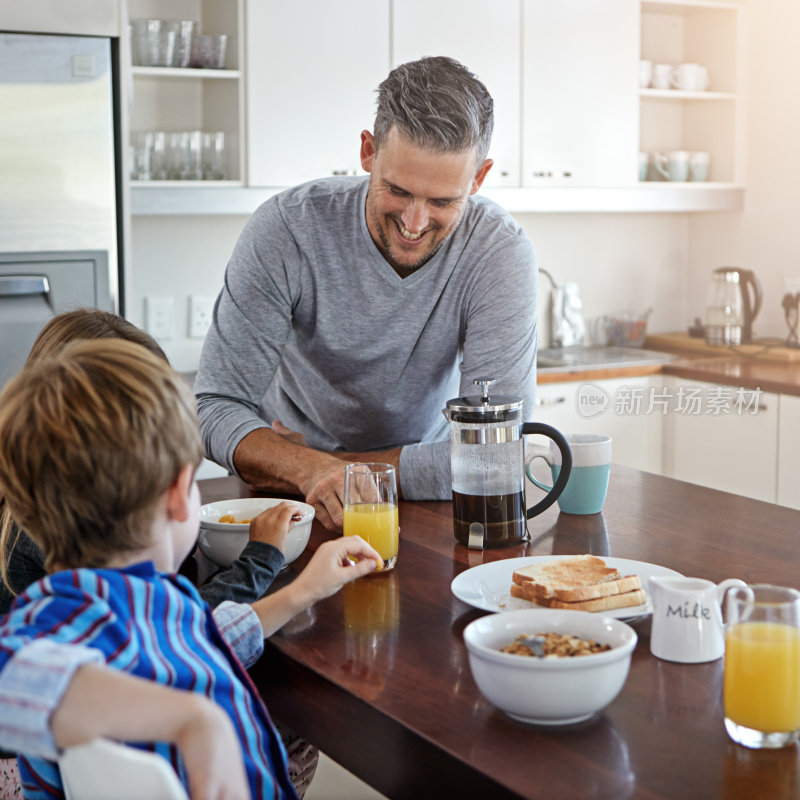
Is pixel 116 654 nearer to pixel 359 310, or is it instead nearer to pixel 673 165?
pixel 359 310

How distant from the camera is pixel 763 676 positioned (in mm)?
921

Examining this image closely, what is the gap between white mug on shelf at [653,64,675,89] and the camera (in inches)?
161

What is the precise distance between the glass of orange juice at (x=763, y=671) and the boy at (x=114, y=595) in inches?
16.7

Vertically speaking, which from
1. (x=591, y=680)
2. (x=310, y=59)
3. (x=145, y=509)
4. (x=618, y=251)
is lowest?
(x=591, y=680)

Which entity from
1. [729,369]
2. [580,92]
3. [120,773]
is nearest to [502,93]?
[580,92]

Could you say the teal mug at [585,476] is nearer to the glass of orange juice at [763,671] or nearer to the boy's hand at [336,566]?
the boy's hand at [336,566]

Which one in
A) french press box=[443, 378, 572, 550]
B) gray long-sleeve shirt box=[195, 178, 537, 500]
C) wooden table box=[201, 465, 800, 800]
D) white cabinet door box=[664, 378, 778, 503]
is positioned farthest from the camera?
white cabinet door box=[664, 378, 778, 503]

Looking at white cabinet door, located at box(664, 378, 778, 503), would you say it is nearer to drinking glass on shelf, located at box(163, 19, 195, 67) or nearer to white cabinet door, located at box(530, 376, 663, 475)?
white cabinet door, located at box(530, 376, 663, 475)

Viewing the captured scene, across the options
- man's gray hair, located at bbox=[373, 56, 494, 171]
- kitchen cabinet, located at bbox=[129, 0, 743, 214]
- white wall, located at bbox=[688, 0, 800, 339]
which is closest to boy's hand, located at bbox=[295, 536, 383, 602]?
man's gray hair, located at bbox=[373, 56, 494, 171]

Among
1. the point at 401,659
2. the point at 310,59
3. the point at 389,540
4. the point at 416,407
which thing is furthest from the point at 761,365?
the point at 401,659

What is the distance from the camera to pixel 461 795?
3.00 feet

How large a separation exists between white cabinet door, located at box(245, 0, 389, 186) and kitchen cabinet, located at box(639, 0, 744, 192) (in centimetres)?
121

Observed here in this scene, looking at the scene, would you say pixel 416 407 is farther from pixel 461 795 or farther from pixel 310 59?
pixel 310 59

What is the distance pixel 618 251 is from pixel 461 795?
147 inches
